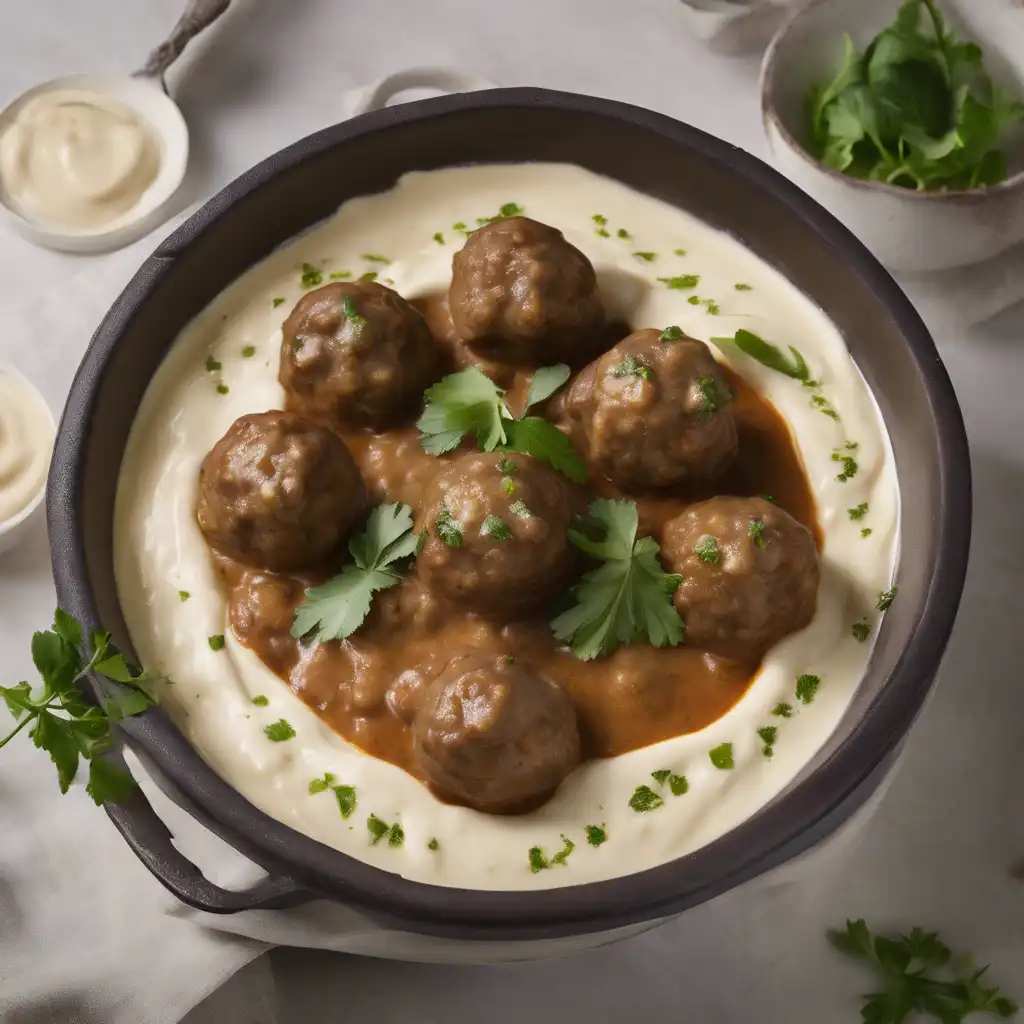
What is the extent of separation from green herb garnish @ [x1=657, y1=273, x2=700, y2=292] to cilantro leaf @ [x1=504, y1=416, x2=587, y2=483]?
72 cm

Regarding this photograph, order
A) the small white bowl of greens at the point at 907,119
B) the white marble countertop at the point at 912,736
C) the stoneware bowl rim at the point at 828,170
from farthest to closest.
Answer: the small white bowl of greens at the point at 907,119 → the stoneware bowl rim at the point at 828,170 → the white marble countertop at the point at 912,736

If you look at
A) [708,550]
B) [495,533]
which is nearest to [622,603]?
[708,550]

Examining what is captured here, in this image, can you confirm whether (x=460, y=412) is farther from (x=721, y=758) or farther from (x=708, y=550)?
(x=721, y=758)

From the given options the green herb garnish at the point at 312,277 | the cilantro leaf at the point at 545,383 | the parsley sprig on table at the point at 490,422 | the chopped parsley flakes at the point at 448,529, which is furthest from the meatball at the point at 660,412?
the green herb garnish at the point at 312,277

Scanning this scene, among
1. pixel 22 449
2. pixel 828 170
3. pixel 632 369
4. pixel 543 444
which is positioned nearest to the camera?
pixel 632 369

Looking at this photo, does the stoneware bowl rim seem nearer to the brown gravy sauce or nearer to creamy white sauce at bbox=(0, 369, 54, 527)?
the brown gravy sauce

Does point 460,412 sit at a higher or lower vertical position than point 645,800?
higher

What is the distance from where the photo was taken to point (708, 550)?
12.5 ft

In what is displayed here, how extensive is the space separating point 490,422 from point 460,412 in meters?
0.10

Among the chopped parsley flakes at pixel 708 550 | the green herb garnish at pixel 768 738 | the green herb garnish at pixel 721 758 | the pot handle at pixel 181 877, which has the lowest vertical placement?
the pot handle at pixel 181 877

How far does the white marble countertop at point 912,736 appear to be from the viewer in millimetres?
4648

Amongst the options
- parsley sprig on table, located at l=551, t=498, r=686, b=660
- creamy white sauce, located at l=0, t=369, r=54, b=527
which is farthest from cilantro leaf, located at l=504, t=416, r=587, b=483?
creamy white sauce, located at l=0, t=369, r=54, b=527

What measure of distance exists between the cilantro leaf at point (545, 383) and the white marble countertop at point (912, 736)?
→ 1.75m

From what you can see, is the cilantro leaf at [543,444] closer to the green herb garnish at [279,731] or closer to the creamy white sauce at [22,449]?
the green herb garnish at [279,731]
